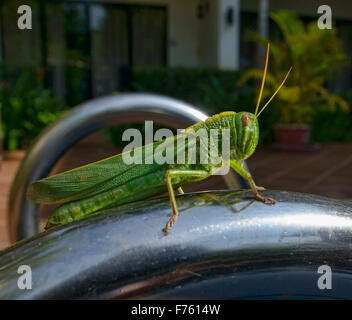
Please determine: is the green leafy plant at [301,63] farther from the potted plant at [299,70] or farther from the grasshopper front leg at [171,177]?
the grasshopper front leg at [171,177]

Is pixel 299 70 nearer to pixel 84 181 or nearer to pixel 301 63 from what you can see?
pixel 301 63

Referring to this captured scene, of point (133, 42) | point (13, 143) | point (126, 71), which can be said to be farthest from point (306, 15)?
point (13, 143)

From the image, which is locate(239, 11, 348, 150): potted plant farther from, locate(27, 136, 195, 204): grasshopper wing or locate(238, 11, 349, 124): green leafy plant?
locate(27, 136, 195, 204): grasshopper wing

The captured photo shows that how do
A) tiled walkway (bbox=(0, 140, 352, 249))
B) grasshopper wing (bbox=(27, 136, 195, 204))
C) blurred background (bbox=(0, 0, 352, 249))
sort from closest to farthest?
grasshopper wing (bbox=(27, 136, 195, 204))
tiled walkway (bbox=(0, 140, 352, 249))
blurred background (bbox=(0, 0, 352, 249))

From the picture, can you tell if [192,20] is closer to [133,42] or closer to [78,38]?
[133,42]

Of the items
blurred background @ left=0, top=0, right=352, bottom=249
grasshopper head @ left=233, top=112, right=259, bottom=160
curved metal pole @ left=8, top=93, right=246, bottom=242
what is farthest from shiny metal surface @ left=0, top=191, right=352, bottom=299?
blurred background @ left=0, top=0, right=352, bottom=249
